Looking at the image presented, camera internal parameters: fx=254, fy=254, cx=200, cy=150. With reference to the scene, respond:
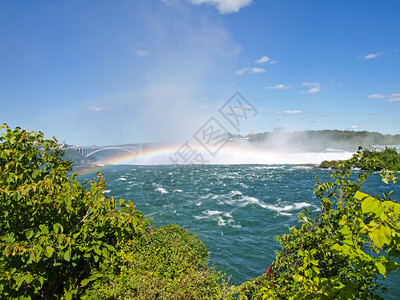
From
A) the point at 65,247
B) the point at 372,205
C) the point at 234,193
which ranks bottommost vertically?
the point at 234,193

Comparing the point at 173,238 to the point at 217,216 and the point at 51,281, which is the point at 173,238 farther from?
the point at 217,216

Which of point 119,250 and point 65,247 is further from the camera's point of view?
point 119,250

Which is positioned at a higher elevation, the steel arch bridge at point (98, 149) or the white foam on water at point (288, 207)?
the steel arch bridge at point (98, 149)

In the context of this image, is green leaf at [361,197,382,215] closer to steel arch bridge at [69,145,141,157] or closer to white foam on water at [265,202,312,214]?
white foam on water at [265,202,312,214]

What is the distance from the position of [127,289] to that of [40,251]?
62.0 inches

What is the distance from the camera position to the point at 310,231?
3.69 m

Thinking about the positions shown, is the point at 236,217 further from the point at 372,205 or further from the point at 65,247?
the point at 372,205

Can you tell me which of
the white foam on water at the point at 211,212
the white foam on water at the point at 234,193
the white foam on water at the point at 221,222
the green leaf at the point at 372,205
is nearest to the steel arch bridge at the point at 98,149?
the white foam on water at the point at 234,193

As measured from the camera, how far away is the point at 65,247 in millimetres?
3643

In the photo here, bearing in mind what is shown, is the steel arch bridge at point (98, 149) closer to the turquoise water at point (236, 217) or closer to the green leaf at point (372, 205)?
the turquoise water at point (236, 217)

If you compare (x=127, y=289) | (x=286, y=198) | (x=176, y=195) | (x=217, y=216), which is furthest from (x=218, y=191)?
(x=127, y=289)

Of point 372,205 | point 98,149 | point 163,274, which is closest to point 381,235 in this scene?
point 372,205

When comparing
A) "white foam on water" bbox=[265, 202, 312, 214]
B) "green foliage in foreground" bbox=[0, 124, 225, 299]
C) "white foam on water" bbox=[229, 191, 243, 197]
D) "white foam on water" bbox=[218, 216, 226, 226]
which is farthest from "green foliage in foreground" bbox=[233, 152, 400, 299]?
"white foam on water" bbox=[229, 191, 243, 197]

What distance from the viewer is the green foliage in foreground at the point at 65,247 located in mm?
3473
